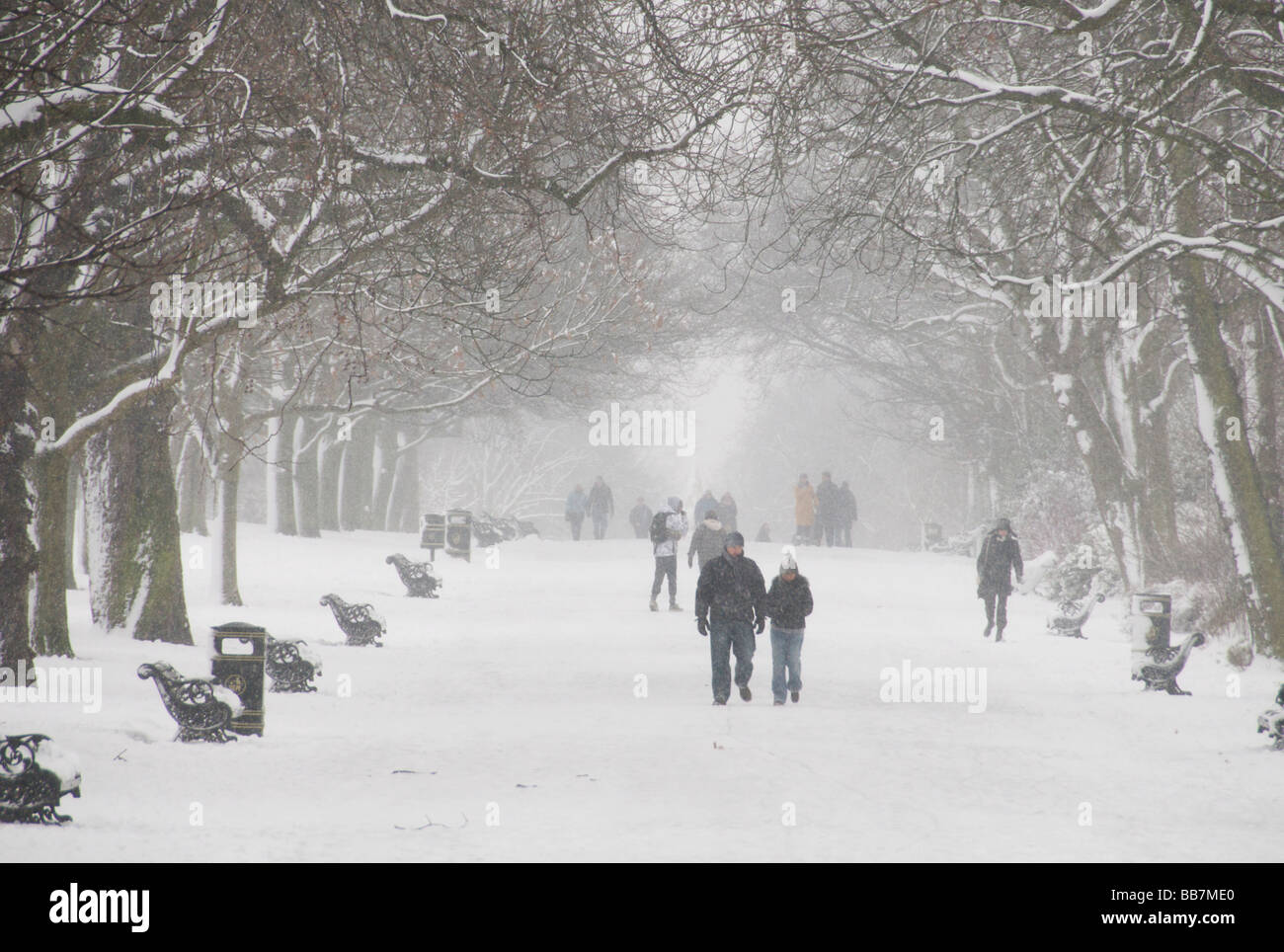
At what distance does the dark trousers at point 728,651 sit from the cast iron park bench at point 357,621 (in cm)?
521

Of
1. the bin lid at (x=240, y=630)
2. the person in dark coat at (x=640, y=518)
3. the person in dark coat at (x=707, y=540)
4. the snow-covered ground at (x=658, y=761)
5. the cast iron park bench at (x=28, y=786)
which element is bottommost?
the snow-covered ground at (x=658, y=761)

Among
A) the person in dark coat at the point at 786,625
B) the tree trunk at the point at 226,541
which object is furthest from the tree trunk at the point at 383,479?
the person in dark coat at the point at 786,625

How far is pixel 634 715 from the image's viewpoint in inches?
424

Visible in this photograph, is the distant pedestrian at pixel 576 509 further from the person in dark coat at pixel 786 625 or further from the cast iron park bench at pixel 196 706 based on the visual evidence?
the cast iron park bench at pixel 196 706

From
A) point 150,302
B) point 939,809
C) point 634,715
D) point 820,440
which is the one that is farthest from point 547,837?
point 820,440

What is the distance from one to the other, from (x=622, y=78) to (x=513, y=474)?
62.7 meters

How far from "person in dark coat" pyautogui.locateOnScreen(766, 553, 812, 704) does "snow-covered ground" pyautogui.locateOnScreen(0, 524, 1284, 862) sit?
0.30 metres

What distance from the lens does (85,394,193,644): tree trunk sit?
13609 millimetres

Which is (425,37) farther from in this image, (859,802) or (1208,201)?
(1208,201)

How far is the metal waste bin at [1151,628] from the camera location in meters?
13.3

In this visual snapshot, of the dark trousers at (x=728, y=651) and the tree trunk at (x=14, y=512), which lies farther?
the dark trousers at (x=728, y=651)

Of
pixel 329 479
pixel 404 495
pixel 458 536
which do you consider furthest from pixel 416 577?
pixel 404 495

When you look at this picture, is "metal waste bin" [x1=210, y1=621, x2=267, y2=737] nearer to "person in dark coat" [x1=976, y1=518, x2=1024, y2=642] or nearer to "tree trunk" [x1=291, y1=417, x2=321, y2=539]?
"person in dark coat" [x1=976, y1=518, x2=1024, y2=642]

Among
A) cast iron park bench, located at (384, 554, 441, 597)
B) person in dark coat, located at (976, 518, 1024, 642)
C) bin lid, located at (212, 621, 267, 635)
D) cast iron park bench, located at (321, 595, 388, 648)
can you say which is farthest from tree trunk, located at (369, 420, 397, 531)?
bin lid, located at (212, 621, 267, 635)
